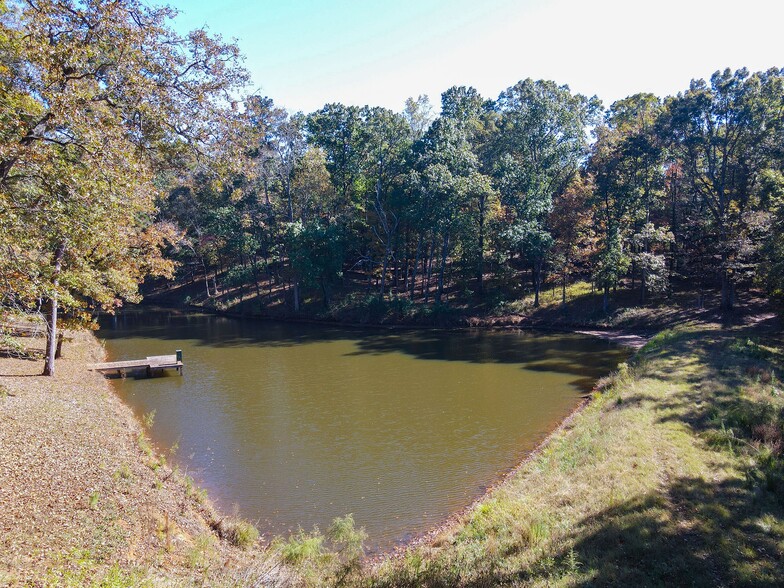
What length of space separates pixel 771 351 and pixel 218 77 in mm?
21816

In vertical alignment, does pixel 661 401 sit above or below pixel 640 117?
below

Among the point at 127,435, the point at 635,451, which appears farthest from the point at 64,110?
the point at 635,451

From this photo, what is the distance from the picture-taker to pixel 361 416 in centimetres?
1755

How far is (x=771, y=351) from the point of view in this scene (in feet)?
64.7

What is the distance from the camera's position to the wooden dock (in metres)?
22.8

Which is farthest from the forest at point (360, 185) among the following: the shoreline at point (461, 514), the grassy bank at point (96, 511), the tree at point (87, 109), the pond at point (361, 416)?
the shoreline at point (461, 514)

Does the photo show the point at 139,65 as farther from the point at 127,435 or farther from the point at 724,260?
the point at 724,260

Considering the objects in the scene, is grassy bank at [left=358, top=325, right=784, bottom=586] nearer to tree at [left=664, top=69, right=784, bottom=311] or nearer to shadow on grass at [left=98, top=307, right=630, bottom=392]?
shadow on grass at [left=98, top=307, right=630, bottom=392]

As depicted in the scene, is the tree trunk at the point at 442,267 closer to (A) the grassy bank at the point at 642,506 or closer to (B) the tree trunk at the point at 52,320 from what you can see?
(A) the grassy bank at the point at 642,506

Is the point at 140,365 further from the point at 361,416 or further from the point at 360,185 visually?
the point at 360,185

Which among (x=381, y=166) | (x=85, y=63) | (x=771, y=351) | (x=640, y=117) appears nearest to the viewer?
(x=85, y=63)

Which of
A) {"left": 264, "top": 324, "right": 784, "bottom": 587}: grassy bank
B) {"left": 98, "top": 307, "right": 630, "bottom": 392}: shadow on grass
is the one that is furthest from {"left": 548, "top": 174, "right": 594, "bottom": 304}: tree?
{"left": 264, "top": 324, "right": 784, "bottom": 587}: grassy bank

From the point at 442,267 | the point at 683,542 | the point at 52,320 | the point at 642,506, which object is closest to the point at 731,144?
the point at 442,267

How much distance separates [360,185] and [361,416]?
29.0 meters
